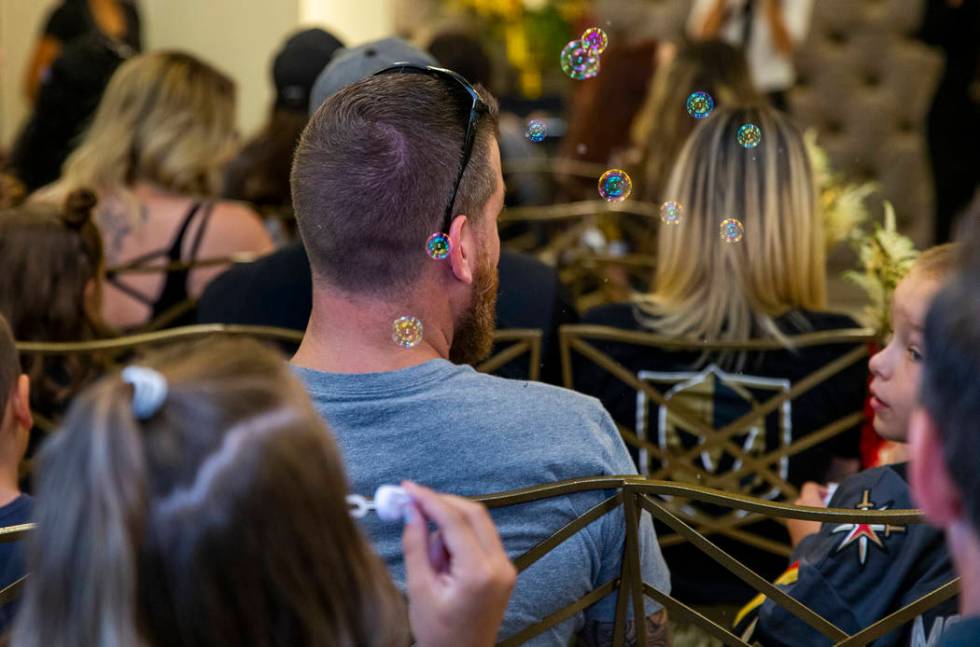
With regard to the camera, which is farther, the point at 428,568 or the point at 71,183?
the point at 71,183

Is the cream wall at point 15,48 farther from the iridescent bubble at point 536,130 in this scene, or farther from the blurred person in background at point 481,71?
the iridescent bubble at point 536,130

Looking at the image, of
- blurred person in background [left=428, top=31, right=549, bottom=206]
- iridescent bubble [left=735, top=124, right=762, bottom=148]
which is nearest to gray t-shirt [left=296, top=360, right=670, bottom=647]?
iridescent bubble [left=735, top=124, right=762, bottom=148]

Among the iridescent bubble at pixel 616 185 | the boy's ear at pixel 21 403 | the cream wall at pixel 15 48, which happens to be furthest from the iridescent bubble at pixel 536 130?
the cream wall at pixel 15 48

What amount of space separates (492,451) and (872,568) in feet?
1.61

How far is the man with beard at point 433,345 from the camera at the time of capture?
139cm

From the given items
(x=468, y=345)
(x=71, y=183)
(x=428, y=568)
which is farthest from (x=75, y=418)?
(x=71, y=183)

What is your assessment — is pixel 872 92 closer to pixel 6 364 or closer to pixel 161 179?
pixel 161 179

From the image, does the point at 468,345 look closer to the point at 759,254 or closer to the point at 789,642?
the point at 789,642

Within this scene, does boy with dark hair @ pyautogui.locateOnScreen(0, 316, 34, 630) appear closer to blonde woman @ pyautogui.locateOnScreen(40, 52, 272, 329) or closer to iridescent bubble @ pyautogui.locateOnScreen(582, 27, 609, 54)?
iridescent bubble @ pyautogui.locateOnScreen(582, 27, 609, 54)

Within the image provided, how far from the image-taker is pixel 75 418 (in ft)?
3.10

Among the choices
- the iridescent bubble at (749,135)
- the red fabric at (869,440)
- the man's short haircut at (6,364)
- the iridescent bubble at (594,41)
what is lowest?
the red fabric at (869,440)

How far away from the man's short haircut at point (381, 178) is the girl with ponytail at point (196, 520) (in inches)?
19.3

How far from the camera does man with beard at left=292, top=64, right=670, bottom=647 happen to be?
4.55ft

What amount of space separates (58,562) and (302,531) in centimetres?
17
